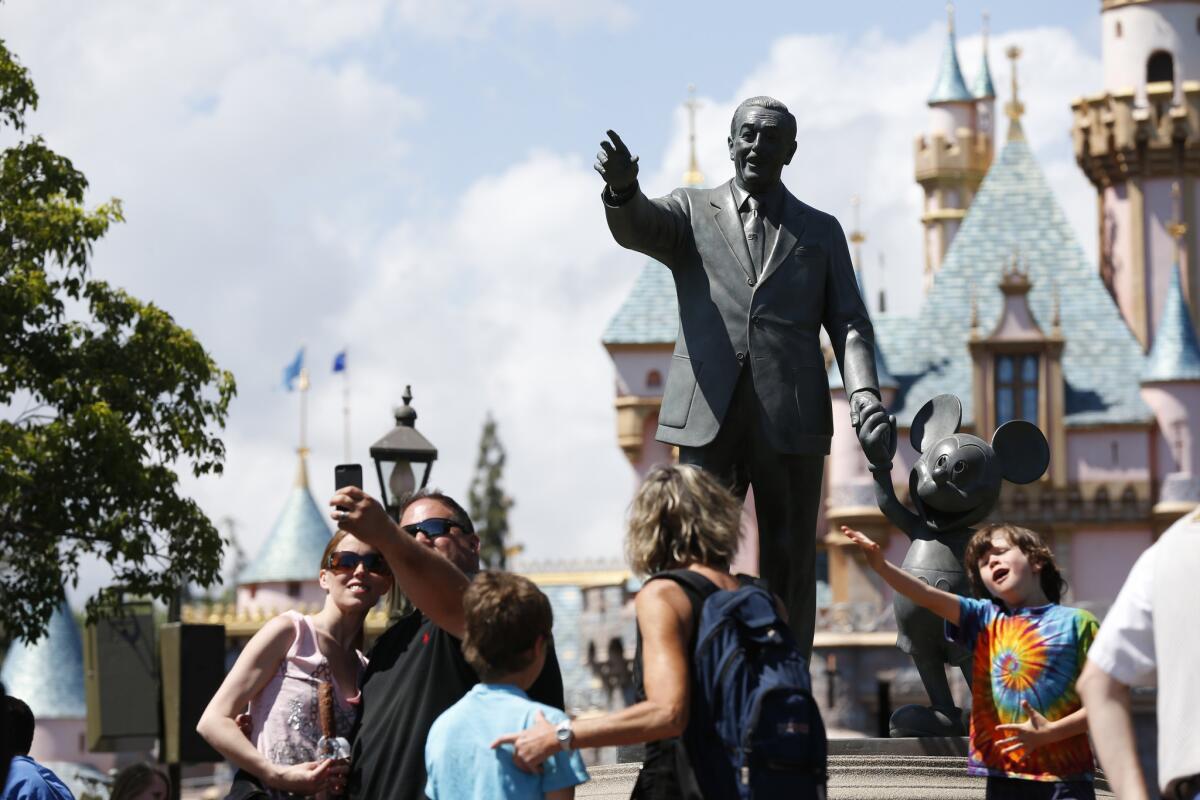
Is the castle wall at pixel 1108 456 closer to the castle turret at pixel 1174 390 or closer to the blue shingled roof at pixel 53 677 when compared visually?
the castle turret at pixel 1174 390

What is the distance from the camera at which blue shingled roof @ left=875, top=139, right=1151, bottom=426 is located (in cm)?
4756

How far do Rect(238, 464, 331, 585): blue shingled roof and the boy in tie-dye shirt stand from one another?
54738 millimetres

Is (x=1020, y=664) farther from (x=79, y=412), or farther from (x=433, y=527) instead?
(x=79, y=412)

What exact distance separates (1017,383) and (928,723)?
38.2m

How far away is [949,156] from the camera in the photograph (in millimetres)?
54500

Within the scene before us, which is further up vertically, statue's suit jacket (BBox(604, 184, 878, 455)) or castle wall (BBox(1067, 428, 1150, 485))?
castle wall (BBox(1067, 428, 1150, 485))

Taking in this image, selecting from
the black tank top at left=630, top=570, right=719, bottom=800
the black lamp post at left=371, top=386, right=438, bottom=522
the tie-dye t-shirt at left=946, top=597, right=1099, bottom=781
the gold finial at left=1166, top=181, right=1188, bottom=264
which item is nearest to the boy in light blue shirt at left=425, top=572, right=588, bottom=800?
the black tank top at left=630, top=570, right=719, bottom=800

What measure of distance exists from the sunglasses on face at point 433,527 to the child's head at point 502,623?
1.08m

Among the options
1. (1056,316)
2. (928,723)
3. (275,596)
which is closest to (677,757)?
(928,723)

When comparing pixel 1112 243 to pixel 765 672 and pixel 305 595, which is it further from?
pixel 765 672

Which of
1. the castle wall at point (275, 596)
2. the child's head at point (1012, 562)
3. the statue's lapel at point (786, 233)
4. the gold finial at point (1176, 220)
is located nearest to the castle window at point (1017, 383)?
the gold finial at point (1176, 220)

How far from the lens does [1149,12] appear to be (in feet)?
160

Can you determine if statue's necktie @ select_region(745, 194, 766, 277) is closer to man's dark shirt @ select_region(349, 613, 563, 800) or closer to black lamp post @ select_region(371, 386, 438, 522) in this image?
man's dark shirt @ select_region(349, 613, 563, 800)

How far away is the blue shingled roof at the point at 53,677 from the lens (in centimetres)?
6244
